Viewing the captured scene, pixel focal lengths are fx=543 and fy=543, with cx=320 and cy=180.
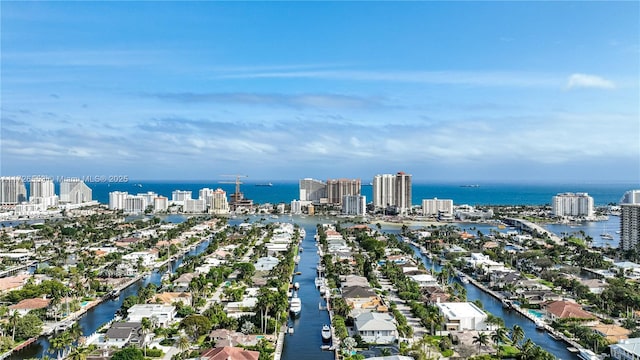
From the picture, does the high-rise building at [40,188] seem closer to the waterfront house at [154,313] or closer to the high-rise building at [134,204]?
the high-rise building at [134,204]

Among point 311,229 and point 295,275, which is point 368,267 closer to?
point 295,275

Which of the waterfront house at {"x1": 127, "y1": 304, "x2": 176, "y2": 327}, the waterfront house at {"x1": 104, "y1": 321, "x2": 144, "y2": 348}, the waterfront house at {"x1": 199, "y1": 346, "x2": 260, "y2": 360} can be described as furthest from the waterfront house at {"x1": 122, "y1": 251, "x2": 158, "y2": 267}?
the waterfront house at {"x1": 199, "y1": 346, "x2": 260, "y2": 360}

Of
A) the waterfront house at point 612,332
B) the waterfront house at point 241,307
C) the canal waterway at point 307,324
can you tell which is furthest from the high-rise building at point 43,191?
the waterfront house at point 612,332

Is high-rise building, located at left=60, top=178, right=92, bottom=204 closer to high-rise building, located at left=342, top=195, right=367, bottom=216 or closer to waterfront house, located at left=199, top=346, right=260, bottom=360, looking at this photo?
high-rise building, located at left=342, top=195, right=367, bottom=216

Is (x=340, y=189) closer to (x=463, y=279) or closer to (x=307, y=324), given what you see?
(x=463, y=279)

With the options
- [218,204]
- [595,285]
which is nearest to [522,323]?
[595,285]

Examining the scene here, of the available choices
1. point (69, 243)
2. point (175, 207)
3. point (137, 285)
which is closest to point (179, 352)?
point (137, 285)
